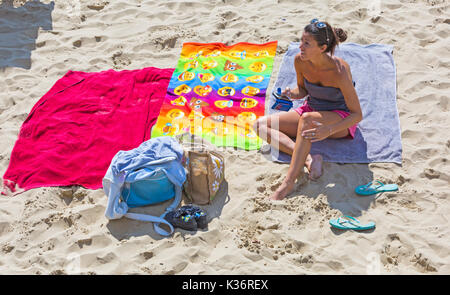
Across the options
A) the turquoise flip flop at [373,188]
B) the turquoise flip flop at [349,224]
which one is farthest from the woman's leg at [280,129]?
the turquoise flip flop at [349,224]

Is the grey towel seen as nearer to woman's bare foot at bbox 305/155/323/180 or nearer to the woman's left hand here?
woman's bare foot at bbox 305/155/323/180

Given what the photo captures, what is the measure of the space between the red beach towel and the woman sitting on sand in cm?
132

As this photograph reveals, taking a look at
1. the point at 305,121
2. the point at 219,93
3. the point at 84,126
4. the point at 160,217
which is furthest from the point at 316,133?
the point at 84,126

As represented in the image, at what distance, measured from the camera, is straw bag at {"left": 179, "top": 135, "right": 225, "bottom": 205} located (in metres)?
4.02

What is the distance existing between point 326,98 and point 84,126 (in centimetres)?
226

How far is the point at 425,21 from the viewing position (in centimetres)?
579

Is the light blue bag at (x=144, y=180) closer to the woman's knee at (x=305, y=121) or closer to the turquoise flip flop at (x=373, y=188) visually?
the woman's knee at (x=305, y=121)

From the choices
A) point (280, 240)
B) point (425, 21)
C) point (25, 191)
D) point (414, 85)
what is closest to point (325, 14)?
point (425, 21)

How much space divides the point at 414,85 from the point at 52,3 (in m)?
4.62

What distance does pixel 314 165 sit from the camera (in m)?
4.18

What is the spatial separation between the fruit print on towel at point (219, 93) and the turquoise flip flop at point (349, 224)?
1122mm

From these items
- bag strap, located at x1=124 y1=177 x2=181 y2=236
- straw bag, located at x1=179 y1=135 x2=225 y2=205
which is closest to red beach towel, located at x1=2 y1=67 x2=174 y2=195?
bag strap, located at x1=124 y1=177 x2=181 y2=236

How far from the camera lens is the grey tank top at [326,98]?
4.20 m
